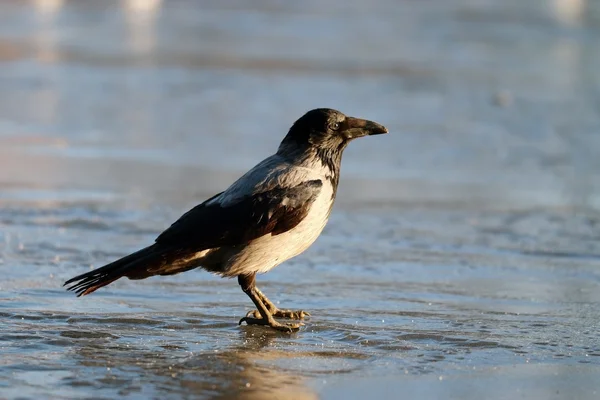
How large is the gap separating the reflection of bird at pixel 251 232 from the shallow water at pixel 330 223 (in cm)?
24

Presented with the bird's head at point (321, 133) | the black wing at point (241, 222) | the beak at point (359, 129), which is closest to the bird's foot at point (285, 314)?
Answer: the black wing at point (241, 222)

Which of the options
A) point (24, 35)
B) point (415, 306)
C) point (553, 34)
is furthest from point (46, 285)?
point (553, 34)

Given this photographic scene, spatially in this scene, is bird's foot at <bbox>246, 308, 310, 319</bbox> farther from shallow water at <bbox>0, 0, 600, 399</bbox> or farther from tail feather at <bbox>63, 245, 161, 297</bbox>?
tail feather at <bbox>63, 245, 161, 297</bbox>

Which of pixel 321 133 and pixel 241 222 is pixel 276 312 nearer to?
pixel 241 222

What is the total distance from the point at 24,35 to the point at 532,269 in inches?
680

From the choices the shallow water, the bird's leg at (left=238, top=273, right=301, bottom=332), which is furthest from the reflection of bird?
the shallow water

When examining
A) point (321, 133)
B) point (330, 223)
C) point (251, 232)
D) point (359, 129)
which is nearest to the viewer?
point (251, 232)

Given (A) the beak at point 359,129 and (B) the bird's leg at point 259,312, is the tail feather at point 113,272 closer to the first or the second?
(B) the bird's leg at point 259,312

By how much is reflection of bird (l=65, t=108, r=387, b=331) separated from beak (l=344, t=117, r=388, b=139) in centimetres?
29

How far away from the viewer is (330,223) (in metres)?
8.90

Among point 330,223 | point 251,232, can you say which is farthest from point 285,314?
point 330,223

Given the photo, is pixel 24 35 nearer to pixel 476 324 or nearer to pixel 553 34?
pixel 553 34

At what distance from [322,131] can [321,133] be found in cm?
1

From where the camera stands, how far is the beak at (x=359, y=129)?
21.9ft
